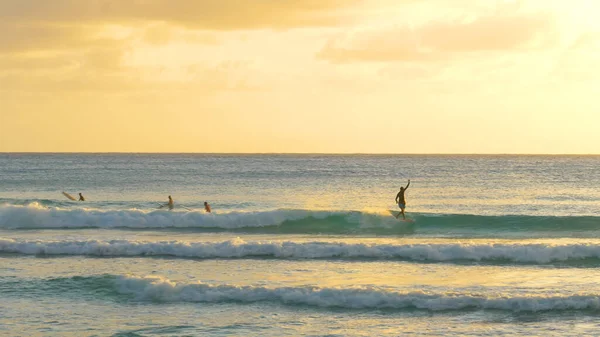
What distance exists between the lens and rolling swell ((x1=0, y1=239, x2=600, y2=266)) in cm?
2227

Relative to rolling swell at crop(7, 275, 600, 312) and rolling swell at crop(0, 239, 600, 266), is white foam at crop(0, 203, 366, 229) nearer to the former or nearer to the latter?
rolling swell at crop(0, 239, 600, 266)

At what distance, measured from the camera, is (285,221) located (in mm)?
32562

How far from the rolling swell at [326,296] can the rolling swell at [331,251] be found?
16.4 feet

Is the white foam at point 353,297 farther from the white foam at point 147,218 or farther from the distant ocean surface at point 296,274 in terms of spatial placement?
the white foam at point 147,218

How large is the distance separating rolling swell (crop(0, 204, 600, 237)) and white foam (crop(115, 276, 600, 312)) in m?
13.2

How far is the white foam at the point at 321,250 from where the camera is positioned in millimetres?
22344

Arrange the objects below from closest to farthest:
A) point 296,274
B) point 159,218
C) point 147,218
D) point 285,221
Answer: point 296,274 → point 285,221 → point 159,218 → point 147,218

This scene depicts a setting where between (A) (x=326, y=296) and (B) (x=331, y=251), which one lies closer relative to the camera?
(A) (x=326, y=296)

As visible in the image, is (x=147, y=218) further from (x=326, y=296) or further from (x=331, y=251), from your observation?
(x=326, y=296)

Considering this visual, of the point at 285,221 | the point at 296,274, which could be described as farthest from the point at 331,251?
the point at 285,221

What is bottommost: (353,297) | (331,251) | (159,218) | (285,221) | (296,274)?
(353,297)

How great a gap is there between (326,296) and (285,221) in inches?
632

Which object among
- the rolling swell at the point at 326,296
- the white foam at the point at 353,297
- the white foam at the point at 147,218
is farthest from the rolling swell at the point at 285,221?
the white foam at the point at 353,297

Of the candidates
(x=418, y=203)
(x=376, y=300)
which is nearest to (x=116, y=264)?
(x=376, y=300)
